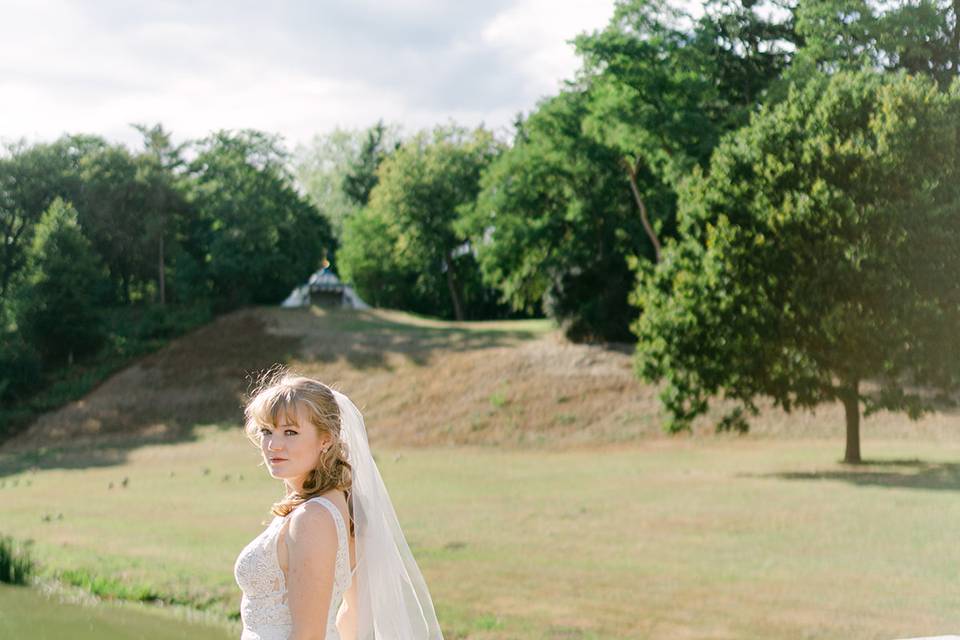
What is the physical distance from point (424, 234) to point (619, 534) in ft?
138

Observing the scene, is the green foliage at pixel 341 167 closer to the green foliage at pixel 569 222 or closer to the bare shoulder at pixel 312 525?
the green foliage at pixel 569 222

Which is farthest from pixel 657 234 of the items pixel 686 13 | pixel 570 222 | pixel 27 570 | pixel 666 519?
pixel 27 570

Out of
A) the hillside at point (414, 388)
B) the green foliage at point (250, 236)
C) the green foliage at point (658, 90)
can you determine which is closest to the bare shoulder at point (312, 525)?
the hillside at point (414, 388)

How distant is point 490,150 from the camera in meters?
65.2

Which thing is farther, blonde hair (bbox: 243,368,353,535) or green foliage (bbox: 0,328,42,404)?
green foliage (bbox: 0,328,42,404)

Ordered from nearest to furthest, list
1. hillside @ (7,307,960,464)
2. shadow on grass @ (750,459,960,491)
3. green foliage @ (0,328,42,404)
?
shadow on grass @ (750,459,960,491) → hillside @ (7,307,960,464) → green foliage @ (0,328,42,404)

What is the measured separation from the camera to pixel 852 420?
27703 mm

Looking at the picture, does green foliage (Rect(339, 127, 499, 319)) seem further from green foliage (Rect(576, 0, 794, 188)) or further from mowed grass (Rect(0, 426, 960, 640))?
mowed grass (Rect(0, 426, 960, 640))

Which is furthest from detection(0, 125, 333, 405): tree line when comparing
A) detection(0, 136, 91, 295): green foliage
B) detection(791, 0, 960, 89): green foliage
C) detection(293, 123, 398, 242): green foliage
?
detection(791, 0, 960, 89): green foliage

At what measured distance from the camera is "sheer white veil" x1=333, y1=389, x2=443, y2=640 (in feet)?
12.9

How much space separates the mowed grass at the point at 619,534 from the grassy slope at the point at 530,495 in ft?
0.22

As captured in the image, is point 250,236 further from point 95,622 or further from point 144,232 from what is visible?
point 95,622

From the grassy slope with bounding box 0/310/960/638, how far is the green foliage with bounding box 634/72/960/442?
8.33 feet

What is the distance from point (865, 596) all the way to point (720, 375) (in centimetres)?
1344
